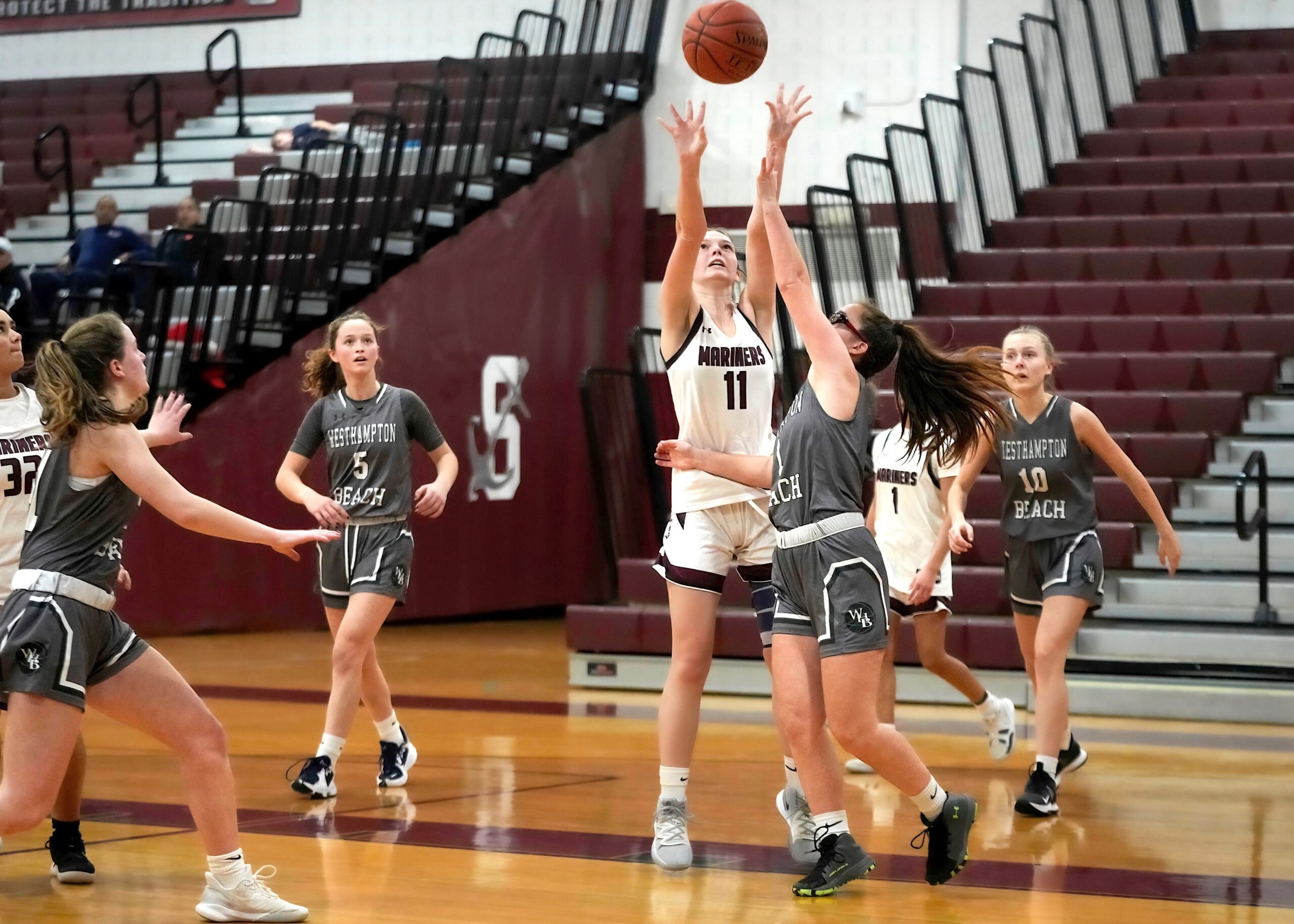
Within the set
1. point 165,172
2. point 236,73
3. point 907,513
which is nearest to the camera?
point 907,513

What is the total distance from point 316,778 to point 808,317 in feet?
8.44

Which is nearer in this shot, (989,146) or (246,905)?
(246,905)

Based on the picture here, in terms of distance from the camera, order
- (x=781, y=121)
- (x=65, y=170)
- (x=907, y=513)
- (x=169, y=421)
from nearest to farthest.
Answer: (x=169, y=421) < (x=781, y=121) < (x=907, y=513) < (x=65, y=170)

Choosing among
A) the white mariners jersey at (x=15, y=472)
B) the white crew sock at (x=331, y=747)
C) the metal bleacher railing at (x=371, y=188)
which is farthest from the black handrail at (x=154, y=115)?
the white mariners jersey at (x=15, y=472)

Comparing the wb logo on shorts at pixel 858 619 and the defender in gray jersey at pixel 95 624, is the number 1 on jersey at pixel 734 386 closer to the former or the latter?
the wb logo on shorts at pixel 858 619

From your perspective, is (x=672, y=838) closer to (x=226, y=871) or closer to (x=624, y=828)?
(x=624, y=828)

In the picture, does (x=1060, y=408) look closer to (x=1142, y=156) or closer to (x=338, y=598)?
(x=338, y=598)

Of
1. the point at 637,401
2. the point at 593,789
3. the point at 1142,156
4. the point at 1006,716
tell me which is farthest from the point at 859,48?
the point at 593,789

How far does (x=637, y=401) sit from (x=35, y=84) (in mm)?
9055

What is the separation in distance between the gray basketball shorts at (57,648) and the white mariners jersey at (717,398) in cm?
169

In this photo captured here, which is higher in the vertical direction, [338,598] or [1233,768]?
[338,598]

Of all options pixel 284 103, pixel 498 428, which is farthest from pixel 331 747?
pixel 284 103

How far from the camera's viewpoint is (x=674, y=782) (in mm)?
4844

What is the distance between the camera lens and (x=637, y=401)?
32.5ft
